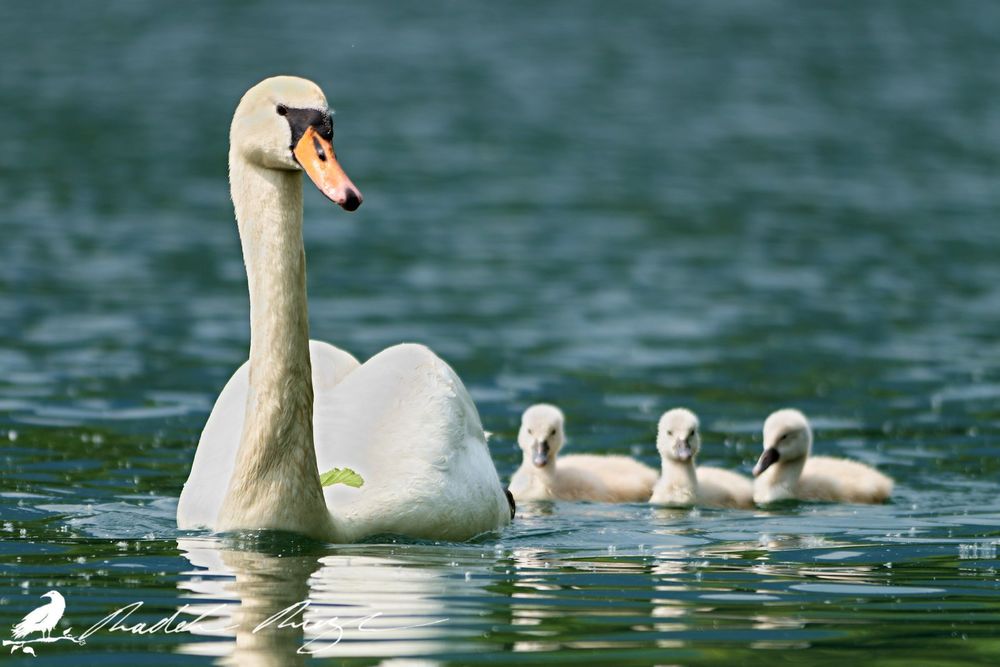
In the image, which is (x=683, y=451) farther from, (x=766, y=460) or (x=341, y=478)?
(x=341, y=478)

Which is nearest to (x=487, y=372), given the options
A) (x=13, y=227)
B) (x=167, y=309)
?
(x=167, y=309)

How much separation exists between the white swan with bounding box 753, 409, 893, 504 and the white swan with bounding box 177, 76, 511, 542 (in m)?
3.06

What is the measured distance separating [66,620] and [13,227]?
68.3 ft

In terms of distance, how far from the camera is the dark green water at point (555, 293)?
884cm

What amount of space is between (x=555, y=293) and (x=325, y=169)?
14.8 m

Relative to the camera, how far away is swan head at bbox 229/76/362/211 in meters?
9.51

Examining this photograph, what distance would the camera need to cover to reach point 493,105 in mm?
44375

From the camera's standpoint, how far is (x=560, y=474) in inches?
527

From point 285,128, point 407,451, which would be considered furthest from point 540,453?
point 285,128

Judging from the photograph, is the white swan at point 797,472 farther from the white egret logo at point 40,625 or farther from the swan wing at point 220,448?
the white egret logo at point 40,625

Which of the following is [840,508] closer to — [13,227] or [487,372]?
[487,372]

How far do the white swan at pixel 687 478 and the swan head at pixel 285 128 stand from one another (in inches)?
164

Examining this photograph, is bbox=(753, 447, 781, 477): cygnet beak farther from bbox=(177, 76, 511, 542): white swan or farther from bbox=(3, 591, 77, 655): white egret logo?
bbox=(3, 591, 77, 655): white egret logo

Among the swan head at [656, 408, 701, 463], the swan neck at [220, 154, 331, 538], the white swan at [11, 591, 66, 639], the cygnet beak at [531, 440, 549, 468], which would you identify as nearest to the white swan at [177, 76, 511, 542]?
the swan neck at [220, 154, 331, 538]
